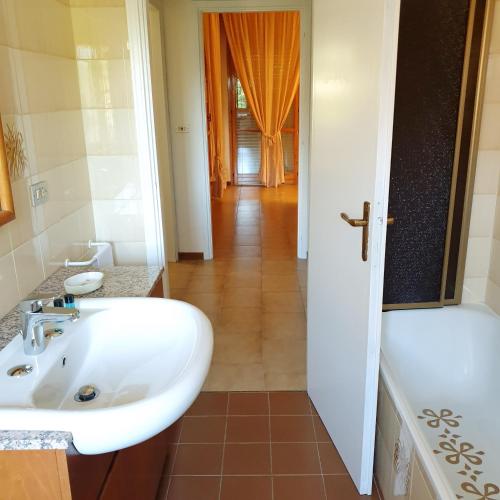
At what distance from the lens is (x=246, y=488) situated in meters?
1.89

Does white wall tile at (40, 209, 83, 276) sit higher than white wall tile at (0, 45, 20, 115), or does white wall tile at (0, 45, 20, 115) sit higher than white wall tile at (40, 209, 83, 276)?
white wall tile at (0, 45, 20, 115)

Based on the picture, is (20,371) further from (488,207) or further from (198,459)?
(488,207)

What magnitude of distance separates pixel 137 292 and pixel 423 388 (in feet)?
4.17

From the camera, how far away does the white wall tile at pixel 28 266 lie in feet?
5.37

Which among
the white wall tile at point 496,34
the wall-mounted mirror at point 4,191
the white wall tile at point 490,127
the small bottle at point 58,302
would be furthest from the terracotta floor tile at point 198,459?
the white wall tile at point 496,34

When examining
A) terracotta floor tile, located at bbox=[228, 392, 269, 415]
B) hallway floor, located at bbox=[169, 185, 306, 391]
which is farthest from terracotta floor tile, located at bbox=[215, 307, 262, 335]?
terracotta floor tile, located at bbox=[228, 392, 269, 415]

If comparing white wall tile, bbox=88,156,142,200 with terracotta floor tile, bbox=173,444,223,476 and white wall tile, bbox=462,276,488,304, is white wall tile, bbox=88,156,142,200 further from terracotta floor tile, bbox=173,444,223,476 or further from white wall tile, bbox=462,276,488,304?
white wall tile, bbox=462,276,488,304

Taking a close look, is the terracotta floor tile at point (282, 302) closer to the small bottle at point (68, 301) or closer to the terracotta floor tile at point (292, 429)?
the terracotta floor tile at point (292, 429)

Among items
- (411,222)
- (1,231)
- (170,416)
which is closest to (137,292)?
(1,231)

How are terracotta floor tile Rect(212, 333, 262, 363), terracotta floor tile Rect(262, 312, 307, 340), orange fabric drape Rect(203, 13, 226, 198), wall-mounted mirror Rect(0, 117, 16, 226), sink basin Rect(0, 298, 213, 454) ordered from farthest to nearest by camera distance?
orange fabric drape Rect(203, 13, 226, 198), terracotta floor tile Rect(262, 312, 307, 340), terracotta floor tile Rect(212, 333, 262, 363), wall-mounted mirror Rect(0, 117, 16, 226), sink basin Rect(0, 298, 213, 454)

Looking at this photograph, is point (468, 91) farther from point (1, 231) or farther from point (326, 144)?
point (1, 231)

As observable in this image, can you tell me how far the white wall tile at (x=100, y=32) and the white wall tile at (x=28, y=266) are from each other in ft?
2.92

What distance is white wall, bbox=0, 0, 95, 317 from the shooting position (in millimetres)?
1587

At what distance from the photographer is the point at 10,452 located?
3.36ft
